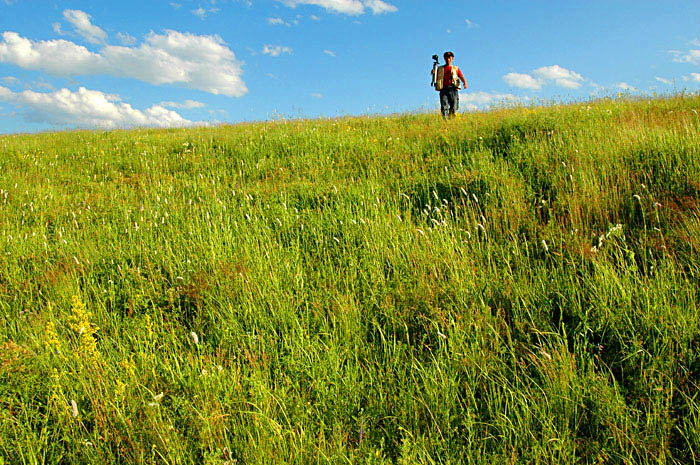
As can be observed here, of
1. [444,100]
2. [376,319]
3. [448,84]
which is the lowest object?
[376,319]

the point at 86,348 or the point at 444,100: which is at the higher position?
the point at 444,100

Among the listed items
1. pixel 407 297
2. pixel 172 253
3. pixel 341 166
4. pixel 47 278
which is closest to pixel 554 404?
pixel 407 297

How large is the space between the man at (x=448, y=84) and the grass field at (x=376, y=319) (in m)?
5.46

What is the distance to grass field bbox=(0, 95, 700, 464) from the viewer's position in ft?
6.78

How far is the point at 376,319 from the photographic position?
294cm

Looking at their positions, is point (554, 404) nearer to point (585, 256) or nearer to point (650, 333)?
point (650, 333)

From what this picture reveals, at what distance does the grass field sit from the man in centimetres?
546

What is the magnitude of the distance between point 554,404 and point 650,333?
899mm

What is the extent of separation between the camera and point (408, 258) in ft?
11.7

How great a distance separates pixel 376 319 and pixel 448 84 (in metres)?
9.57

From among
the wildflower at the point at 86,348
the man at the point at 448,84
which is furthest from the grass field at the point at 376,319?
the man at the point at 448,84

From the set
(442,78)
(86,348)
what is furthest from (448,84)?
(86,348)

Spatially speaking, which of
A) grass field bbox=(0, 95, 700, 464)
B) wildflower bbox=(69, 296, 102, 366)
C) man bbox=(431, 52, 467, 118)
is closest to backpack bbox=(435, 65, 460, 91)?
man bbox=(431, 52, 467, 118)

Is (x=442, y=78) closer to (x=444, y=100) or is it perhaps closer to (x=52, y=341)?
(x=444, y=100)
